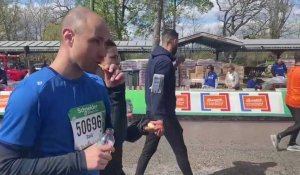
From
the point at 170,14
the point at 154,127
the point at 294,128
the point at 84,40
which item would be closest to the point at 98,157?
the point at 84,40

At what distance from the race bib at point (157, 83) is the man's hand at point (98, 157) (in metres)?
3.30

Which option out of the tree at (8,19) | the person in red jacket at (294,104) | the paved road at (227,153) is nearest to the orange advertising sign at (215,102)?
the paved road at (227,153)

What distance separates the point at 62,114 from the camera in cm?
217

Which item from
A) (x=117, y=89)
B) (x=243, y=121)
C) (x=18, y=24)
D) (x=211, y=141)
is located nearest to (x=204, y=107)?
(x=243, y=121)

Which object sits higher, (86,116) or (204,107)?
(86,116)

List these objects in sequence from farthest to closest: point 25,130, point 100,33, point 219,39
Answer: point 219,39
point 100,33
point 25,130

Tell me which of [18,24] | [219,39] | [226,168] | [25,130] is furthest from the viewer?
[18,24]

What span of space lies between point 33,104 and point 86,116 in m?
0.34

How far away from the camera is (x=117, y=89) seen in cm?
330

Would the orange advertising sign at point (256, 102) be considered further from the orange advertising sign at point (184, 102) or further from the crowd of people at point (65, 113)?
the crowd of people at point (65, 113)

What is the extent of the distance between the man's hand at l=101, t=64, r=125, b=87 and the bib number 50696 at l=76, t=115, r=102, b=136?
Result: 0.81 m

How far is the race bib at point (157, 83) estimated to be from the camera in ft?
17.4

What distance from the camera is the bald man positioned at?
2.03 metres

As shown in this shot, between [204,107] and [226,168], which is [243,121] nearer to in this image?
[204,107]
